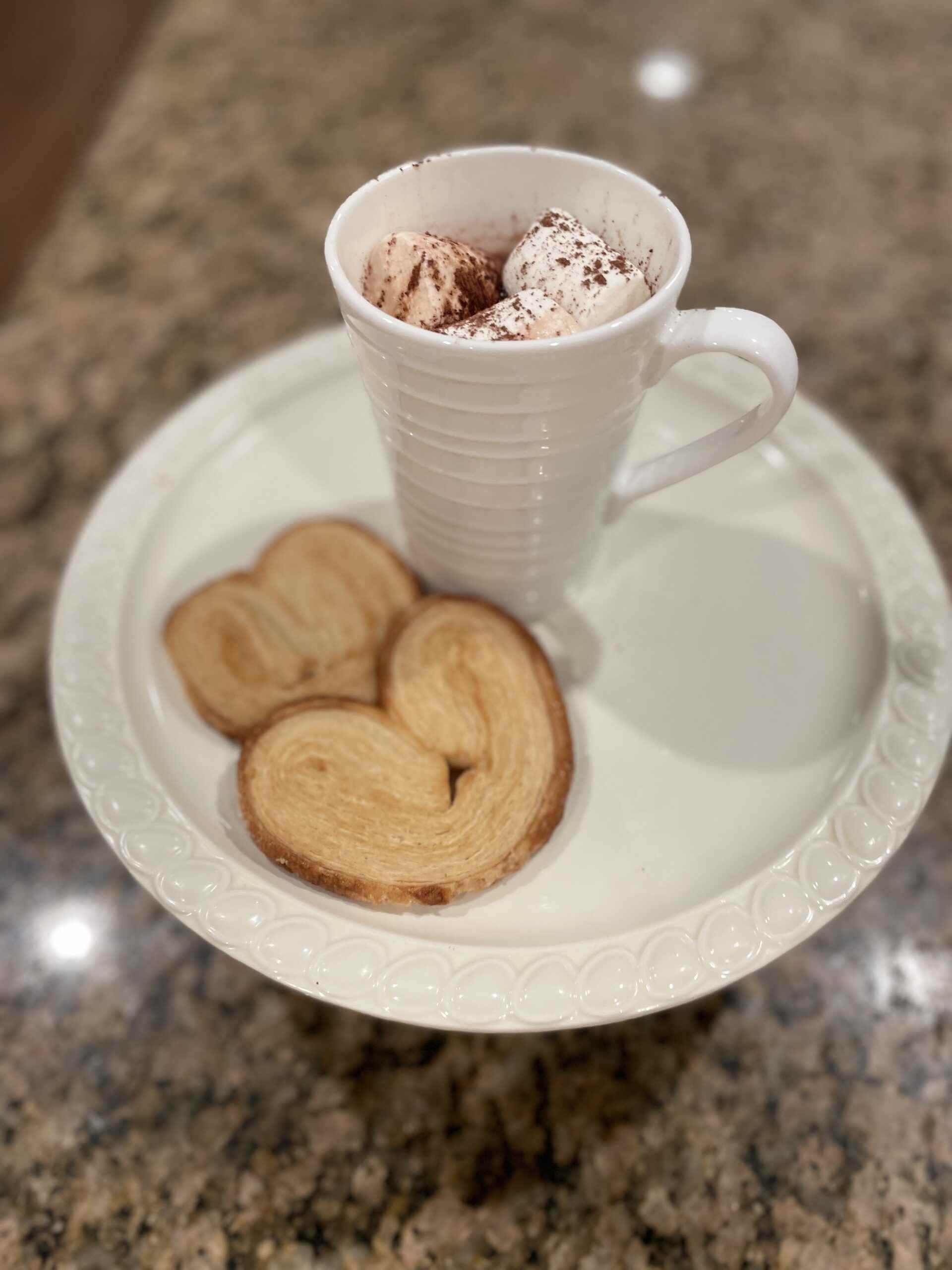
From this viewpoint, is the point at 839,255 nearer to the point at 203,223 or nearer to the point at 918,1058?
the point at 203,223

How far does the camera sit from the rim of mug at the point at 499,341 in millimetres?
502

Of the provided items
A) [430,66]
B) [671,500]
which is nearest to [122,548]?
[671,500]

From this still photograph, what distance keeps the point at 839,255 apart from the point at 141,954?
4.56 ft

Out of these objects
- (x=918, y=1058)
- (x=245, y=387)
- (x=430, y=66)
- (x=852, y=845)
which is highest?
(x=430, y=66)

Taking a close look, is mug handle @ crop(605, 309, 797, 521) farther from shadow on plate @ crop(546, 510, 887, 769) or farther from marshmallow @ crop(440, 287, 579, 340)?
shadow on plate @ crop(546, 510, 887, 769)

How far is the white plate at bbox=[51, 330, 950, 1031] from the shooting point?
1.91 ft

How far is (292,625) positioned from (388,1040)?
0.37 metres

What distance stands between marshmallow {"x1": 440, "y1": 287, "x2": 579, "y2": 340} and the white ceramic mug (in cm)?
4

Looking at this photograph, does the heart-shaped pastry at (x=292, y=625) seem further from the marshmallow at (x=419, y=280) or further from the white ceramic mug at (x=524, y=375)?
the marshmallow at (x=419, y=280)

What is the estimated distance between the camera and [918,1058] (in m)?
0.71

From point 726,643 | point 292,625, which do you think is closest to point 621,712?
point 726,643

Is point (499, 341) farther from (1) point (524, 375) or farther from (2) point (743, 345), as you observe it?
(2) point (743, 345)

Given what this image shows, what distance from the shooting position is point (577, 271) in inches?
22.8

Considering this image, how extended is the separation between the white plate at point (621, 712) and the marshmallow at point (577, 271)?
0.31m
